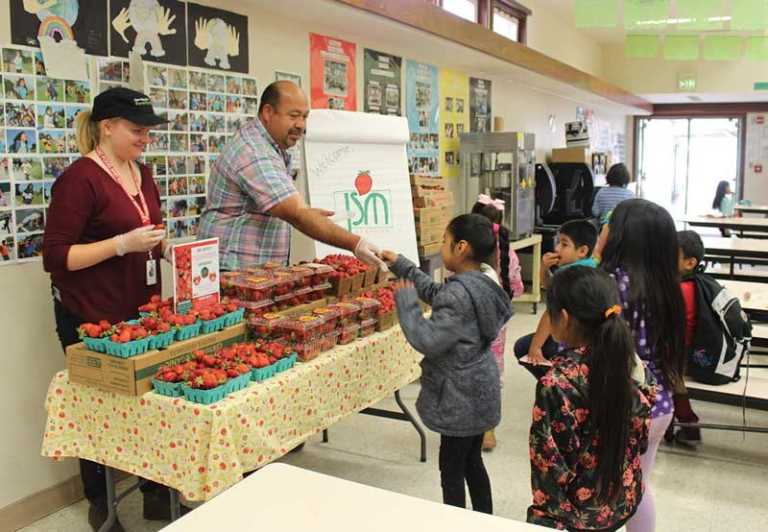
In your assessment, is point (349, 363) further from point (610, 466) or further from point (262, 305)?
point (610, 466)

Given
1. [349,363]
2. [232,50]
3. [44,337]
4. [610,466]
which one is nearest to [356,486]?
[610,466]

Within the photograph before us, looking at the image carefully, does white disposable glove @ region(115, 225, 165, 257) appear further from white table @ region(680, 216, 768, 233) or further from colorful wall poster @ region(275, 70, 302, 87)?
white table @ region(680, 216, 768, 233)

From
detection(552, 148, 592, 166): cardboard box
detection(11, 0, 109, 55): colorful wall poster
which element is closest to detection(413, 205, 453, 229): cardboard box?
detection(11, 0, 109, 55): colorful wall poster

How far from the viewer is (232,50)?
3.74 metres

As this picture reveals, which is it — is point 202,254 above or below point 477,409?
above

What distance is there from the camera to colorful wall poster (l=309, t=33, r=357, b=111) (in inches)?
175

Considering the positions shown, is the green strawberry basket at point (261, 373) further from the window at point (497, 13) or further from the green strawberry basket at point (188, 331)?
the window at point (497, 13)

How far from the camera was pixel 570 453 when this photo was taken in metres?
1.77

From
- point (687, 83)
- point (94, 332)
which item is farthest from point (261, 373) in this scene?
point (687, 83)

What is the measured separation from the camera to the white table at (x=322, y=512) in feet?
4.20

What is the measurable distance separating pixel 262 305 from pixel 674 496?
1977 mm

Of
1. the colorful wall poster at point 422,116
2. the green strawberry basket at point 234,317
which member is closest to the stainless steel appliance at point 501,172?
the colorful wall poster at point 422,116

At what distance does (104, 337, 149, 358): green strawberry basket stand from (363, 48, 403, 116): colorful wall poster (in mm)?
3265

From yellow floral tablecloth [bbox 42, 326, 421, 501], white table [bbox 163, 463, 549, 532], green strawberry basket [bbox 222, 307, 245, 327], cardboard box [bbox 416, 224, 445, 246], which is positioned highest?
cardboard box [bbox 416, 224, 445, 246]
